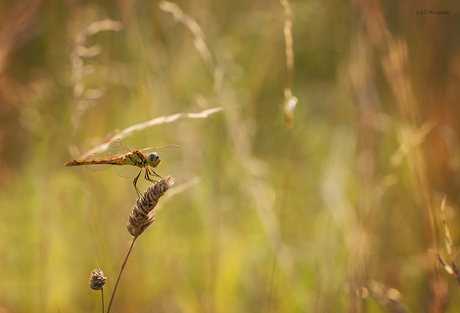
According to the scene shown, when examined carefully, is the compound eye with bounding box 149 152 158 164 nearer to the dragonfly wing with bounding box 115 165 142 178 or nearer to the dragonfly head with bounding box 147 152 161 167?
the dragonfly head with bounding box 147 152 161 167

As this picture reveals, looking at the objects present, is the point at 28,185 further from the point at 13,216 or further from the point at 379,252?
the point at 379,252

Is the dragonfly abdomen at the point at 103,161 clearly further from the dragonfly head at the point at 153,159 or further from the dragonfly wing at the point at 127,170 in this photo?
the dragonfly head at the point at 153,159

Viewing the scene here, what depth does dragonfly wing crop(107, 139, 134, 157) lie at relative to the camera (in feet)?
4.80

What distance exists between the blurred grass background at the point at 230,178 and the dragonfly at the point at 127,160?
5.1 inches

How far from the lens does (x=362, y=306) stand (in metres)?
1.29

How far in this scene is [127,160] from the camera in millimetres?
1482

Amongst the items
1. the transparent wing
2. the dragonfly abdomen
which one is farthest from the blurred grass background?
the transparent wing

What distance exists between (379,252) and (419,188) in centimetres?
125

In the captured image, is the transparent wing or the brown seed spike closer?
the brown seed spike

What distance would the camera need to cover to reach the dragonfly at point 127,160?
1.45m

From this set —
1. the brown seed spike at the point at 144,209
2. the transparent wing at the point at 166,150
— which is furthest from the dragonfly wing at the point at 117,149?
the brown seed spike at the point at 144,209

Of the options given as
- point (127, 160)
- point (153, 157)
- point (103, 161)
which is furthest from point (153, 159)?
point (103, 161)

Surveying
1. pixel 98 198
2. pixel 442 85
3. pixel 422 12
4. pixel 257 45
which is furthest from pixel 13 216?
pixel 442 85

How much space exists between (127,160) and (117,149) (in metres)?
0.08
